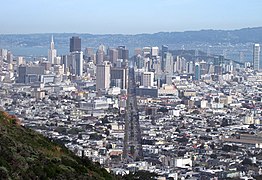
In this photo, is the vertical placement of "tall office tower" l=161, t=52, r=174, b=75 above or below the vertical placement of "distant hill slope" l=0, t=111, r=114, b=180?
below

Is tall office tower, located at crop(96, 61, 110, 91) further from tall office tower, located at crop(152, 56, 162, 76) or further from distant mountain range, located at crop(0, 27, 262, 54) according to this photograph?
distant mountain range, located at crop(0, 27, 262, 54)

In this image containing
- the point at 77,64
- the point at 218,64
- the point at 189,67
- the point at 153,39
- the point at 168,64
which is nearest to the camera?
the point at 77,64

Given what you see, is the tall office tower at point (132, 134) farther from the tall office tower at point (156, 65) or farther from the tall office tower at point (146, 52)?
the tall office tower at point (146, 52)

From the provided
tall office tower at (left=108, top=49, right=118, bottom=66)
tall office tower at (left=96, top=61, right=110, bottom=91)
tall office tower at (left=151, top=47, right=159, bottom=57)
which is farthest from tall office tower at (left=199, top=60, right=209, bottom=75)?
tall office tower at (left=96, top=61, right=110, bottom=91)

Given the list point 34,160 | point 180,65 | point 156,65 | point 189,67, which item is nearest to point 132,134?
point 34,160

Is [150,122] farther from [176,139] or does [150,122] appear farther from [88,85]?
[88,85]

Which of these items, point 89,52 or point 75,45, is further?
point 89,52

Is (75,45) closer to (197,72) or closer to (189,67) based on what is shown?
(189,67)
